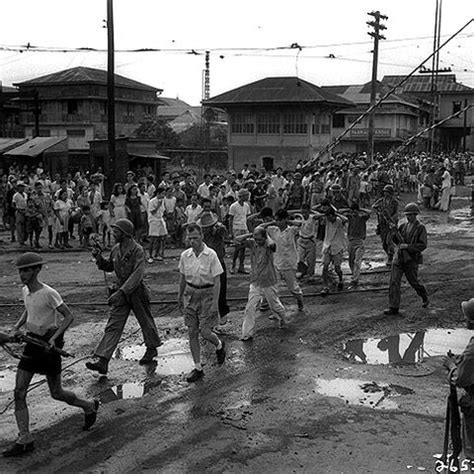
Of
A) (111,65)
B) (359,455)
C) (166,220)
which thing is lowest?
(359,455)

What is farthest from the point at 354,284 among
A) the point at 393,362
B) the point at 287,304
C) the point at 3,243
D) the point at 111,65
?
the point at 111,65

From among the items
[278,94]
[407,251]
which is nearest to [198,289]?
Result: [407,251]

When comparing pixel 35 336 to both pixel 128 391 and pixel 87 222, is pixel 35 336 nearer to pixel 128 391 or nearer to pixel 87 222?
pixel 128 391

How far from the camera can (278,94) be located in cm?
4394

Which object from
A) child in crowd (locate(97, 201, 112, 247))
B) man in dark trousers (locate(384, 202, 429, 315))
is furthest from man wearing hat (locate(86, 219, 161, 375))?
child in crowd (locate(97, 201, 112, 247))

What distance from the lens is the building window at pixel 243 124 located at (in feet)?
150

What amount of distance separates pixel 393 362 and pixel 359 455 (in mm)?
3205

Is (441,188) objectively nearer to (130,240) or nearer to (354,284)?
(354,284)

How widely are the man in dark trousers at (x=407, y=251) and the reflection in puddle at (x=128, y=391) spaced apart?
4819 millimetres

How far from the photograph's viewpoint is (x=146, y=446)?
6.75m

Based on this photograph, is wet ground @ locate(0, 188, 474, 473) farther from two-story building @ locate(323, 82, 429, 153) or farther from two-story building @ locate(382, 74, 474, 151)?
two-story building @ locate(382, 74, 474, 151)

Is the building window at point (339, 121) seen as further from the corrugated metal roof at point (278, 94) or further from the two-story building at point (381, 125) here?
the corrugated metal roof at point (278, 94)

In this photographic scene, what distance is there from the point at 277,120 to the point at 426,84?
41.0 meters

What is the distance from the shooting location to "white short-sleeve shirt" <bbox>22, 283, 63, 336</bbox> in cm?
676
